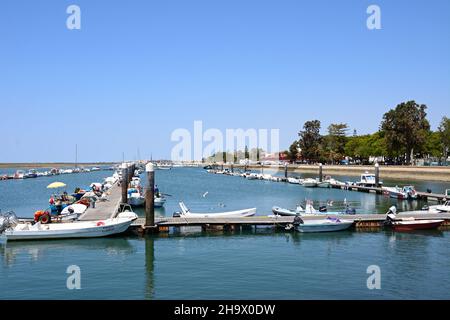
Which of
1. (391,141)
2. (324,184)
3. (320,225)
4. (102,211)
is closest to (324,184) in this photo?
(324,184)

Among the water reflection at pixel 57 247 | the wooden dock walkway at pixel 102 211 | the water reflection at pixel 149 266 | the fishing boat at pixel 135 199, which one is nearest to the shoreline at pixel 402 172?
A: the fishing boat at pixel 135 199

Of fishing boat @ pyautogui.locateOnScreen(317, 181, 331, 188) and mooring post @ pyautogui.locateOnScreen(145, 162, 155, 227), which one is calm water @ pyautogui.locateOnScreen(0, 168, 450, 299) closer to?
mooring post @ pyautogui.locateOnScreen(145, 162, 155, 227)

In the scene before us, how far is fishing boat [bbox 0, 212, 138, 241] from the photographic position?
32125 mm

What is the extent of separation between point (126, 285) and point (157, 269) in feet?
10.9

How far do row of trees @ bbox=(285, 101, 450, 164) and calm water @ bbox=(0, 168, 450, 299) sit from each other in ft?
309

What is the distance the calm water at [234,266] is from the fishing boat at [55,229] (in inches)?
24.1

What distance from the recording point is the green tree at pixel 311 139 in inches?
6639

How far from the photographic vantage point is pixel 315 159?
173 meters

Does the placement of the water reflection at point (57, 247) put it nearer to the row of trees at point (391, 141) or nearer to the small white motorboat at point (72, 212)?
the small white motorboat at point (72, 212)

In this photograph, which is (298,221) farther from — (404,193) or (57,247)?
(404,193)

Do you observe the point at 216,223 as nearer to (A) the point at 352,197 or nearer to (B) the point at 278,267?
(B) the point at 278,267

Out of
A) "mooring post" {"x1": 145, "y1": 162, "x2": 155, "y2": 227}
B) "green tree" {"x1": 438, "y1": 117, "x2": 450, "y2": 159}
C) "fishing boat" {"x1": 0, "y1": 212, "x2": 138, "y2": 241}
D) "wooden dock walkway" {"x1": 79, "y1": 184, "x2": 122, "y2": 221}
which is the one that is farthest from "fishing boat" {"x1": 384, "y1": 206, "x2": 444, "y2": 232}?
"green tree" {"x1": 438, "y1": 117, "x2": 450, "y2": 159}
